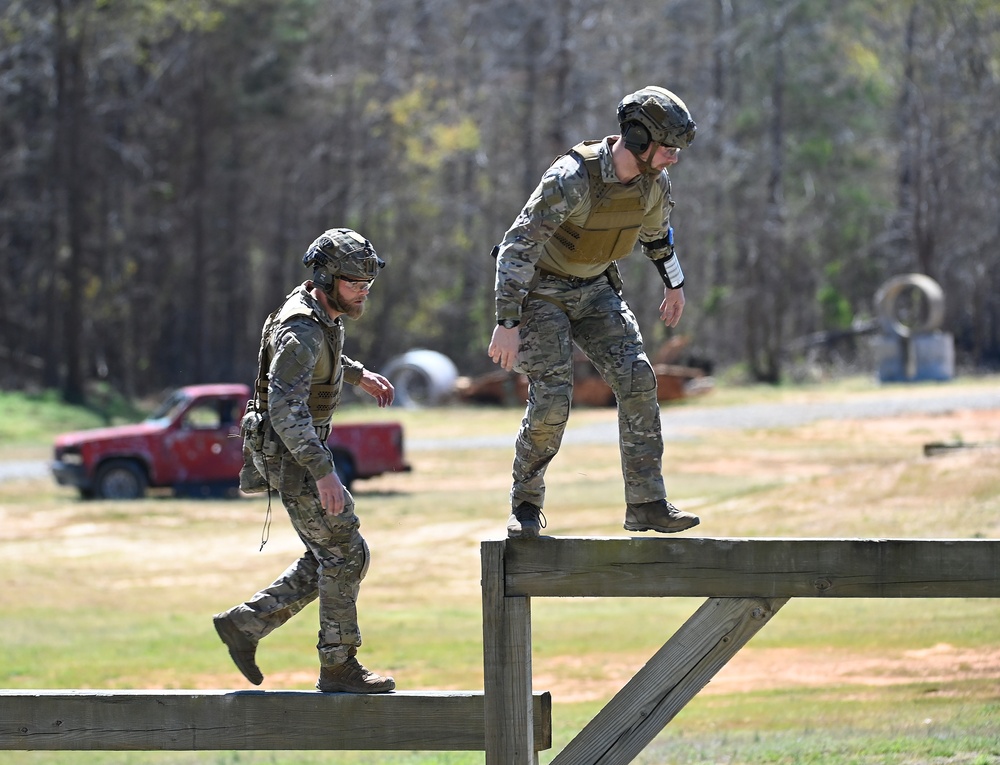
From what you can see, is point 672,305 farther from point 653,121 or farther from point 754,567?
point 754,567

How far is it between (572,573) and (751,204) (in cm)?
5030

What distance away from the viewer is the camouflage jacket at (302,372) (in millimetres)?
5457

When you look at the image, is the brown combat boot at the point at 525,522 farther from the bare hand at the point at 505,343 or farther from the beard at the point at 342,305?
the beard at the point at 342,305

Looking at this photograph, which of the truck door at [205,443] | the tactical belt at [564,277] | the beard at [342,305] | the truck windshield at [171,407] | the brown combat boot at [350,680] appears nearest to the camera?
the brown combat boot at [350,680]

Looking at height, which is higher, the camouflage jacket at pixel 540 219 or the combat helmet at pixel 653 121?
the combat helmet at pixel 653 121

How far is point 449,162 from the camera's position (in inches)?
2282

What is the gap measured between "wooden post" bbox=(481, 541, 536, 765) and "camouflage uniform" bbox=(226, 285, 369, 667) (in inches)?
28.7

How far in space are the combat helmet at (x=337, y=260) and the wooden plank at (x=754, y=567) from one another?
1.19 meters

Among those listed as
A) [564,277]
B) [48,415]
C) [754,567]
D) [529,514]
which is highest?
[564,277]

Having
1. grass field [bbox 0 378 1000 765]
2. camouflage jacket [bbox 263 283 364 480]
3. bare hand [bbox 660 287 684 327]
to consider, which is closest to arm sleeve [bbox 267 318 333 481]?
camouflage jacket [bbox 263 283 364 480]

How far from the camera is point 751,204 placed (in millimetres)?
54281

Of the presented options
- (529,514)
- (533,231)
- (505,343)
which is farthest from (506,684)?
(533,231)

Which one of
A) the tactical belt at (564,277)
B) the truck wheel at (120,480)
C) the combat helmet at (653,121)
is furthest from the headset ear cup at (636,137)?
the truck wheel at (120,480)

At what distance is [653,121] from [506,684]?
203 cm
